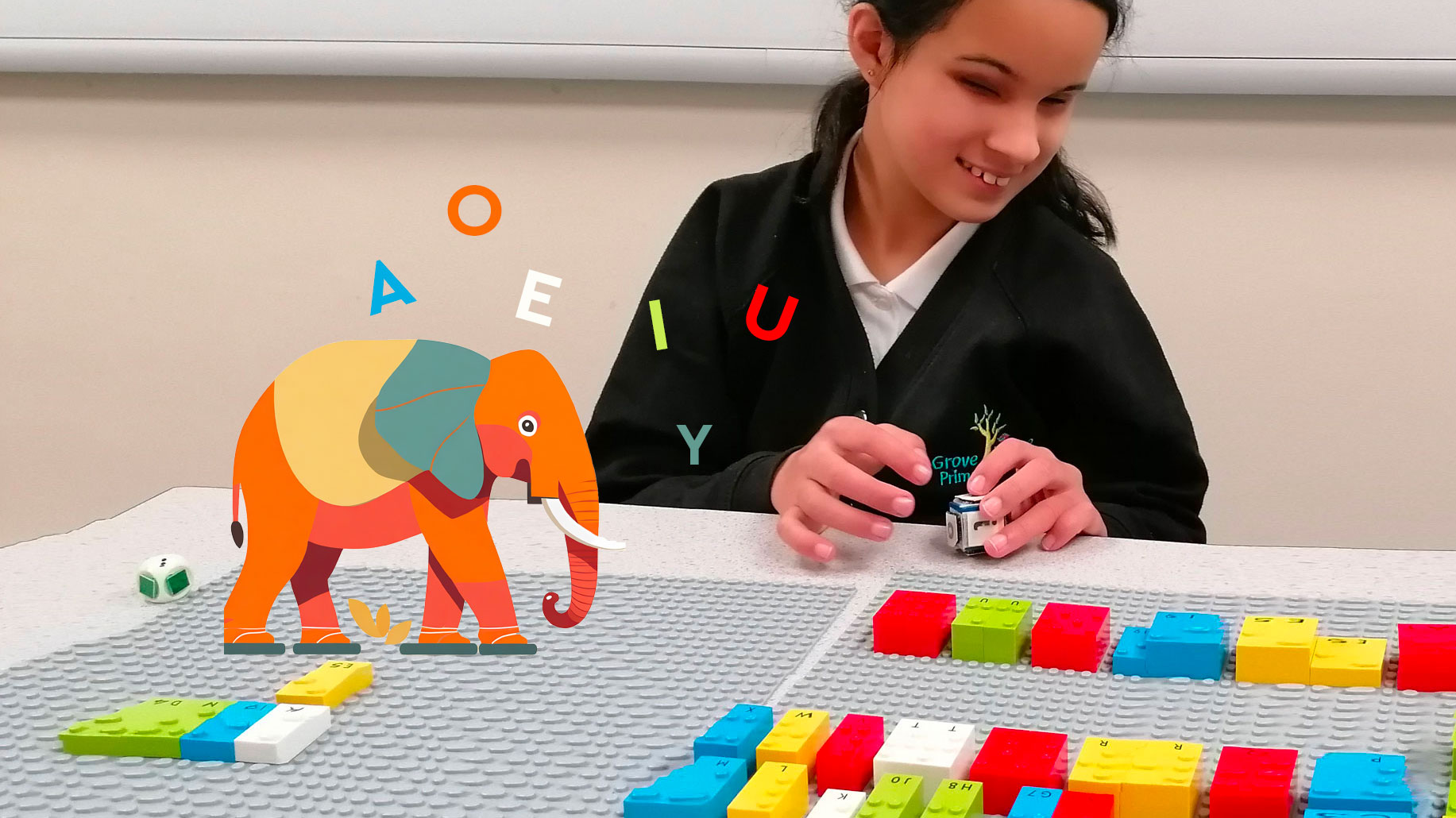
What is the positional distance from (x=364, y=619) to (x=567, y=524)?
15 centimetres

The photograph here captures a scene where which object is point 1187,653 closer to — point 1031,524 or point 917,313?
point 1031,524

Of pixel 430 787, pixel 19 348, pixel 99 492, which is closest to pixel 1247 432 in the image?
pixel 430 787

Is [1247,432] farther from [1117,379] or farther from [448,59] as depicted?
[448,59]

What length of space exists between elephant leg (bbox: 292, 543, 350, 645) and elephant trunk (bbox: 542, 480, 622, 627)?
10 centimetres

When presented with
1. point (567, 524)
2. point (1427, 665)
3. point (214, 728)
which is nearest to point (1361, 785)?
point (1427, 665)

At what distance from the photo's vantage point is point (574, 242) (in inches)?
65.7

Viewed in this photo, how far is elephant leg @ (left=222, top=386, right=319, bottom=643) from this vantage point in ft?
2.02

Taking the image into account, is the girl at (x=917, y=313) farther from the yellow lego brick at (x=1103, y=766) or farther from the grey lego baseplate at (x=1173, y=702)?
the yellow lego brick at (x=1103, y=766)

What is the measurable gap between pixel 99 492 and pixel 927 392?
1259 millimetres

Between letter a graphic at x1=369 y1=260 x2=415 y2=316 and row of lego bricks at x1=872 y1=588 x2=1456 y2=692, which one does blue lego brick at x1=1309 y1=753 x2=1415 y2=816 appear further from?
letter a graphic at x1=369 y1=260 x2=415 y2=316

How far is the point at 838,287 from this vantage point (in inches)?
41.8

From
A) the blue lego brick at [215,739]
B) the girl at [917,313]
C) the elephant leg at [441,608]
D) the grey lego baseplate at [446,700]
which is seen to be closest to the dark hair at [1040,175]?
the girl at [917,313]

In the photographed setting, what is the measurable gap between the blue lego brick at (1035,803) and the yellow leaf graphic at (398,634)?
13.2 inches

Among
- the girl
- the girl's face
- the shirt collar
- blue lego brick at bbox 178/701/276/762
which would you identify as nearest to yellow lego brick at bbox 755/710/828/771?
blue lego brick at bbox 178/701/276/762
